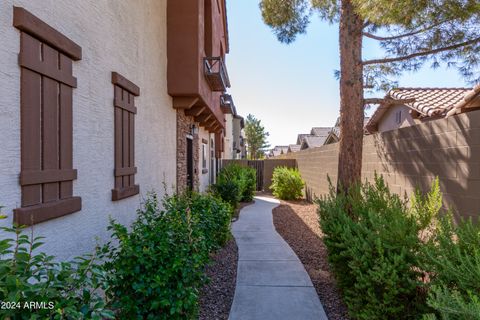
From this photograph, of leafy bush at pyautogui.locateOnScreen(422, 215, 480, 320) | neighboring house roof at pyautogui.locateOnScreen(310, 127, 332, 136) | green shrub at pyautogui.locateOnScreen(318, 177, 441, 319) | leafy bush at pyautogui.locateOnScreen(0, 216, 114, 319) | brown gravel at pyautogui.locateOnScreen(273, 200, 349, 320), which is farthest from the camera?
neighboring house roof at pyautogui.locateOnScreen(310, 127, 332, 136)

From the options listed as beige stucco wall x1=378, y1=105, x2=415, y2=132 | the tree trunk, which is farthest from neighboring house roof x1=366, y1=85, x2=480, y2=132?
the tree trunk

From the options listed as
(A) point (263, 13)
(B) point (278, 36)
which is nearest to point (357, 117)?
(B) point (278, 36)

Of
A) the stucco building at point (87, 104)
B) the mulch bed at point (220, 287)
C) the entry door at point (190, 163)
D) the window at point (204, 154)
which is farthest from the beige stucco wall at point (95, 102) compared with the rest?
the window at point (204, 154)

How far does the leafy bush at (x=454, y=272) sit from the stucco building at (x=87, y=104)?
116 inches

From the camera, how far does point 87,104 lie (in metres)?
3.45

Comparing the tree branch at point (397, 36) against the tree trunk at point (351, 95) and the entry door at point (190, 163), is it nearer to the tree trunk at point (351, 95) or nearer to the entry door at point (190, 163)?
the tree trunk at point (351, 95)

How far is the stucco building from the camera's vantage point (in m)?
2.38

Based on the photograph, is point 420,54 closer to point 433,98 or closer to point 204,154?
point 433,98

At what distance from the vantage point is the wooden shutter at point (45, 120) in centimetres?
242

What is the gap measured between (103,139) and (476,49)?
5.70m

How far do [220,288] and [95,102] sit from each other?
2940 millimetres

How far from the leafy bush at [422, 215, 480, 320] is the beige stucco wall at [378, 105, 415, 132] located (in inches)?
467

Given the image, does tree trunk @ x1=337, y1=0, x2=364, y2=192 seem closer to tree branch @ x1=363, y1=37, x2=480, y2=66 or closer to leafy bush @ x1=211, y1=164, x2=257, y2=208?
tree branch @ x1=363, y1=37, x2=480, y2=66

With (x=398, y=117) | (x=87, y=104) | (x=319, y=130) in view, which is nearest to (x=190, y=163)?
(x=87, y=104)
